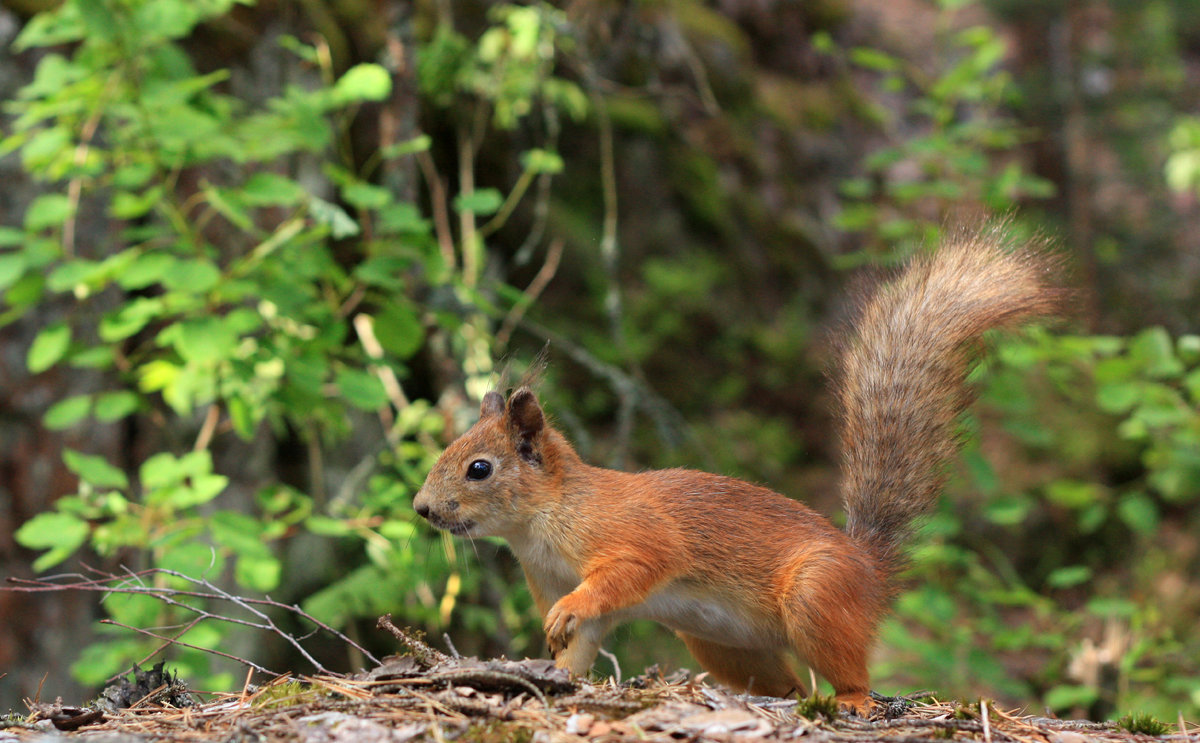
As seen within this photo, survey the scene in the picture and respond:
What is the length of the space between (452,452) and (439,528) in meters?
0.24

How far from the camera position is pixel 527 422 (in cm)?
279

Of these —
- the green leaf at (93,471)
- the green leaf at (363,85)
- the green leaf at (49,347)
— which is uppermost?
the green leaf at (363,85)

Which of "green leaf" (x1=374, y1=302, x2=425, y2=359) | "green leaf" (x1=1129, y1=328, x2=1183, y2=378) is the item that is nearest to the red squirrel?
"green leaf" (x1=374, y1=302, x2=425, y2=359)

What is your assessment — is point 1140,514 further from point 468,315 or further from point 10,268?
point 10,268

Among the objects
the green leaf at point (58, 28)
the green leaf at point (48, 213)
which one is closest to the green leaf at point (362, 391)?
the green leaf at point (48, 213)

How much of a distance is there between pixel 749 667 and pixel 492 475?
960mm

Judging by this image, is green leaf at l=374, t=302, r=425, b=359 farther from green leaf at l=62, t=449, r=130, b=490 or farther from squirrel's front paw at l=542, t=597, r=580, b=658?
squirrel's front paw at l=542, t=597, r=580, b=658

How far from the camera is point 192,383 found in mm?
3131

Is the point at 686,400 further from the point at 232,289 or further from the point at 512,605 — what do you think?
the point at 232,289

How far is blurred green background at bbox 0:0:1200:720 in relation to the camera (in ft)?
9.94

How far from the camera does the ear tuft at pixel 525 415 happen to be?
2734mm

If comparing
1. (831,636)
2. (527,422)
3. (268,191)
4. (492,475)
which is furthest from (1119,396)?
(268,191)

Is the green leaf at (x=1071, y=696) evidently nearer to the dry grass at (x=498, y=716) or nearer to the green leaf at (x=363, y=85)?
the dry grass at (x=498, y=716)

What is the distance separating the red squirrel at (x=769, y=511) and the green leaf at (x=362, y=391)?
402 millimetres
